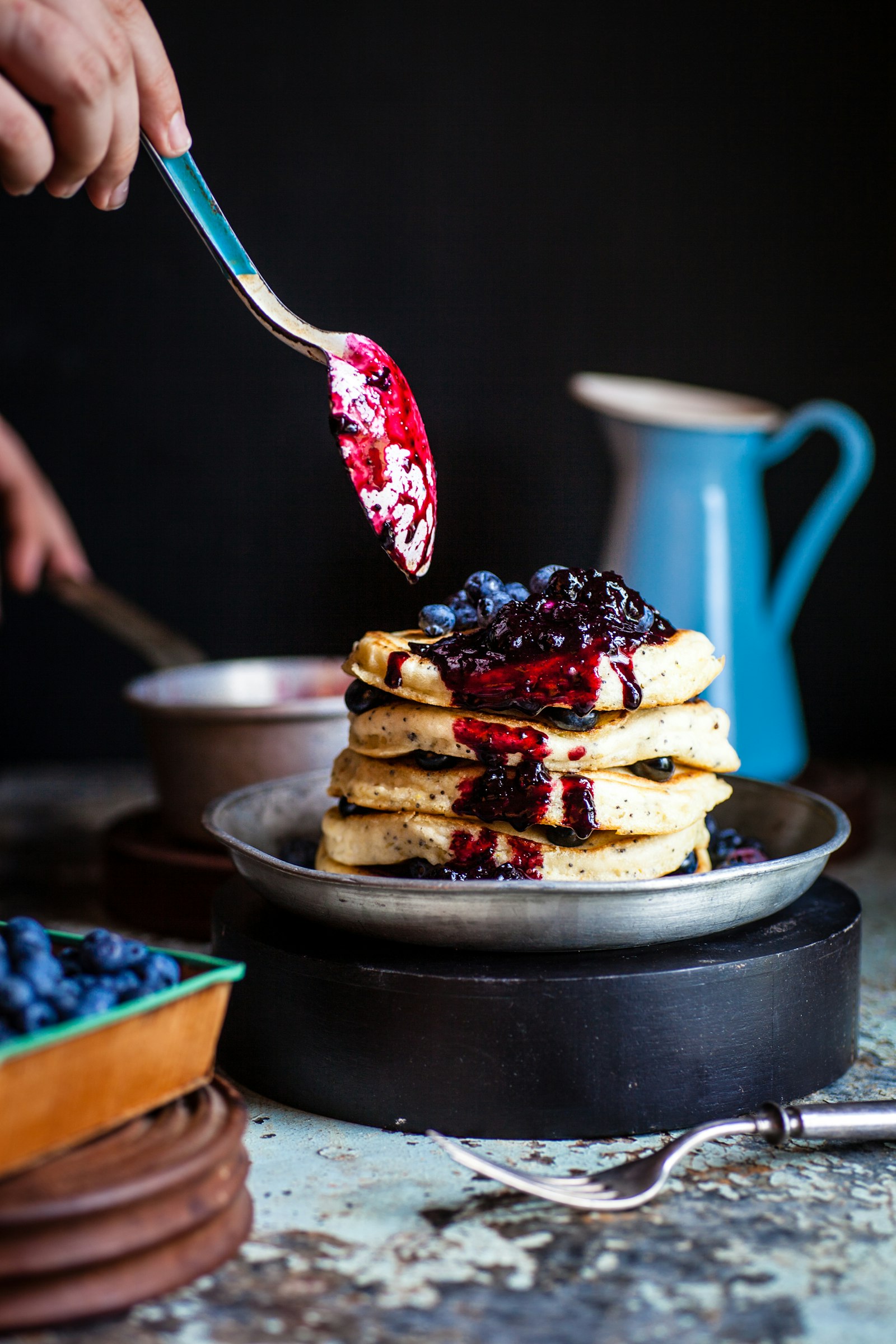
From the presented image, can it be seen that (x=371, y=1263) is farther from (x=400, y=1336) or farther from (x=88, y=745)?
(x=88, y=745)

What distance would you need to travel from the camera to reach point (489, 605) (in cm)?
136

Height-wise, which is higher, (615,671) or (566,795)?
(615,671)

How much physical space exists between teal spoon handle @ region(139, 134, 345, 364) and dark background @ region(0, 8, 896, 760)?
1.51m

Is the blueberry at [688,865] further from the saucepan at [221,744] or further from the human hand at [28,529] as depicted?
the human hand at [28,529]

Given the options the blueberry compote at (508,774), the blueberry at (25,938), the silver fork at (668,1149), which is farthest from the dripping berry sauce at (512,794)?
the blueberry at (25,938)

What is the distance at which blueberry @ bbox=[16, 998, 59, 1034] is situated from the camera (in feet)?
3.06

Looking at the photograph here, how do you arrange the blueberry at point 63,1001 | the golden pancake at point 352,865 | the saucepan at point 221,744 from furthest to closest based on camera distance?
1. the saucepan at point 221,744
2. the golden pancake at point 352,865
3. the blueberry at point 63,1001

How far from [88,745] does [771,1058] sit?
2.47 meters

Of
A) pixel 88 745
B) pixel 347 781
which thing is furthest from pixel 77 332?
→ pixel 347 781

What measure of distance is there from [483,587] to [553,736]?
23cm

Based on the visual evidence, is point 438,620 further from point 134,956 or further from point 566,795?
point 134,956

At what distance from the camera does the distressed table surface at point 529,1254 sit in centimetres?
89

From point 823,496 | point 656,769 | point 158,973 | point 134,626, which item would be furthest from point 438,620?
point 134,626

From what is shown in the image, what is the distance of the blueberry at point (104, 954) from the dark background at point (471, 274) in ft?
6.30
